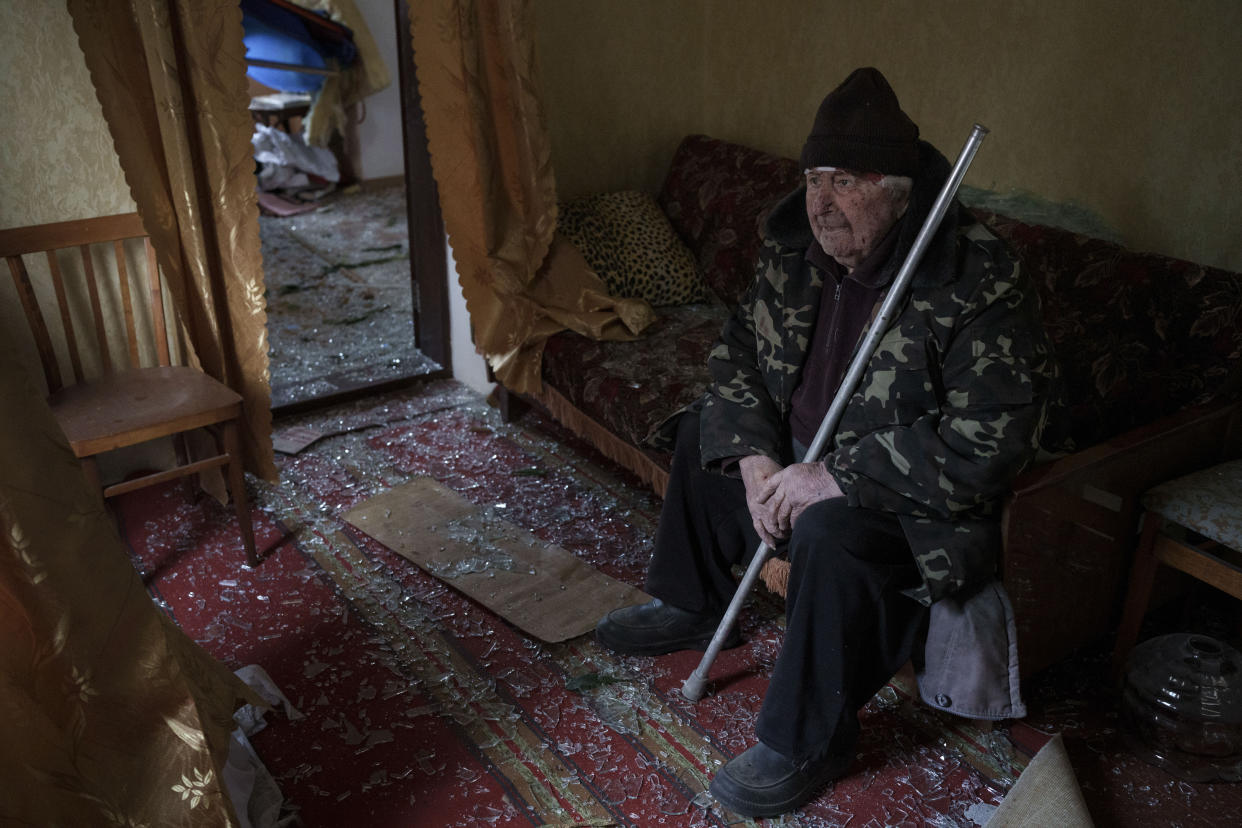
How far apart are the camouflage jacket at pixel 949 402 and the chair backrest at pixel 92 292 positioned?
180 cm

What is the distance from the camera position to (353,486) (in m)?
2.86

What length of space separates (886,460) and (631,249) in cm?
151

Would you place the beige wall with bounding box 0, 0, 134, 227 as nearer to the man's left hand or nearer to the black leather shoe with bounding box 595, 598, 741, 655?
the black leather shoe with bounding box 595, 598, 741, 655

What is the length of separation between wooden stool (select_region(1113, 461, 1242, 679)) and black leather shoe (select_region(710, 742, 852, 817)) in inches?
27.0

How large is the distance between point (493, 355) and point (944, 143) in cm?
139

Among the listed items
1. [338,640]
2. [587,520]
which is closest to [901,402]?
[587,520]

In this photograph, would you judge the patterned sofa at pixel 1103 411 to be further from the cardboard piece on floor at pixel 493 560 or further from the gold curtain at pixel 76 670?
the gold curtain at pixel 76 670

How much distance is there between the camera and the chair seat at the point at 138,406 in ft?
7.19

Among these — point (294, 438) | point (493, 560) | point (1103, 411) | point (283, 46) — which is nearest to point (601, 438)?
point (493, 560)

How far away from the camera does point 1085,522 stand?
187cm

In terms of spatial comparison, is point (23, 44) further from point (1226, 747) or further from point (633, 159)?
point (1226, 747)

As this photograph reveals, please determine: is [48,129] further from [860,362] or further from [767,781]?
[767,781]

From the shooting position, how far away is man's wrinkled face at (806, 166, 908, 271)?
1691 millimetres

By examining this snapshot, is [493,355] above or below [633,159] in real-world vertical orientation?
below
